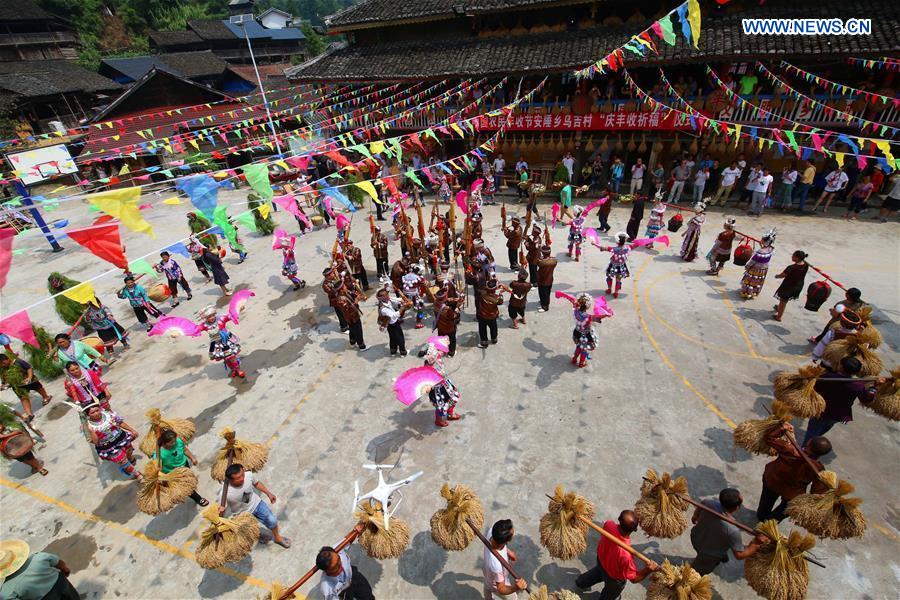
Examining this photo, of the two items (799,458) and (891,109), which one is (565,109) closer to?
(891,109)

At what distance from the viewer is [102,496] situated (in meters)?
7.00

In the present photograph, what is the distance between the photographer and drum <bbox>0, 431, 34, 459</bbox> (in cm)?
707

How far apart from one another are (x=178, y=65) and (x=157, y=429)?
157 ft

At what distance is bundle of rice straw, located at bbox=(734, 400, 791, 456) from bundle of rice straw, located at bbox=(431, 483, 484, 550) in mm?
3846

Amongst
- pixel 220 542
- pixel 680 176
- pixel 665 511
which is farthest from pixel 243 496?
pixel 680 176

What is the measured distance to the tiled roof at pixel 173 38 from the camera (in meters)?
53.8

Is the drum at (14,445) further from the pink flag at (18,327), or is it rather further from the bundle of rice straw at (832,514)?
the bundle of rice straw at (832,514)

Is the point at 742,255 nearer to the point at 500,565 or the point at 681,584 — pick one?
the point at 681,584

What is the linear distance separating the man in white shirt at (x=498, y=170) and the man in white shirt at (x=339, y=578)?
18370 millimetres

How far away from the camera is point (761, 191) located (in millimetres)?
15625

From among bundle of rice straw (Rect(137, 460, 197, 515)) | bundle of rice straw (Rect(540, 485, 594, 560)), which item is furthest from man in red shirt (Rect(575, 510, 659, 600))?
bundle of rice straw (Rect(137, 460, 197, 515))

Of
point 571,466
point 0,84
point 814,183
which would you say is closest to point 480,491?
point 571,466

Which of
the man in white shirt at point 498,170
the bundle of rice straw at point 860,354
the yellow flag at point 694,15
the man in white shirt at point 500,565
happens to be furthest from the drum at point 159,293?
the yellow flag at point 694,15

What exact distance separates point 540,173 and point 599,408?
1567cm
